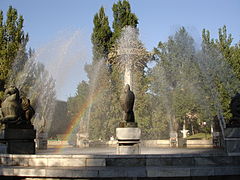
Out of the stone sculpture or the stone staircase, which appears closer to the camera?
the stone staircase

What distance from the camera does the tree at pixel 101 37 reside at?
121 feet

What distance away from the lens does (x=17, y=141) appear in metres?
10.2

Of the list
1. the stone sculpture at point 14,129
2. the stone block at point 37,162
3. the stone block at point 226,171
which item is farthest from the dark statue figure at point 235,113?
the stone sculpture at point 14,129

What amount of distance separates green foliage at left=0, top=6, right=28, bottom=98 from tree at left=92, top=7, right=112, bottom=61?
8578 mm

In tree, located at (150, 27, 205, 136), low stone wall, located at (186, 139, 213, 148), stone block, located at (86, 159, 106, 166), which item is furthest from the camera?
tree, located at (150, 27, 205, 136)

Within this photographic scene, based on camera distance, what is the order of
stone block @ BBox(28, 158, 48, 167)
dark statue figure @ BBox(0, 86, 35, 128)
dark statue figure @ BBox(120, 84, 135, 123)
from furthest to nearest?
A: dark statue figure @ BBox(120, 84, 135, 123) → dark statue figure @ BBox(0, 86, 35, 128) → stone block @ BBox(28, 158, 48, 167)

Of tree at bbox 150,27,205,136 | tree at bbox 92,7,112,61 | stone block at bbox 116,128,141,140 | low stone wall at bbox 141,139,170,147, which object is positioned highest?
tree at bbox 92,7,112,61

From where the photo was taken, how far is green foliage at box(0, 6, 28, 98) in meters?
30.2

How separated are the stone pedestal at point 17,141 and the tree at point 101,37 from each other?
26340 mm

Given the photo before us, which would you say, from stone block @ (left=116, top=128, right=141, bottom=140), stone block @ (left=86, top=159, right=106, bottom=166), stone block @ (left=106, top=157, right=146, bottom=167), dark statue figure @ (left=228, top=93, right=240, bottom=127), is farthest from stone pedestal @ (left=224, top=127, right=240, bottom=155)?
stone block @ (left=86, top=159, right=106, bottom=166)

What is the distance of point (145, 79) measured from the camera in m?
34.4

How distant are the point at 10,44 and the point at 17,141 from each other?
2373cm

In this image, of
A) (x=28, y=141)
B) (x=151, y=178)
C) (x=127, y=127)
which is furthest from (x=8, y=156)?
(x=127, y=127)

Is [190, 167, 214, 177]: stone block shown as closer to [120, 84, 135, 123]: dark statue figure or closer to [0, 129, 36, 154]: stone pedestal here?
[120, 84, 135, 123]: dark statue figure
